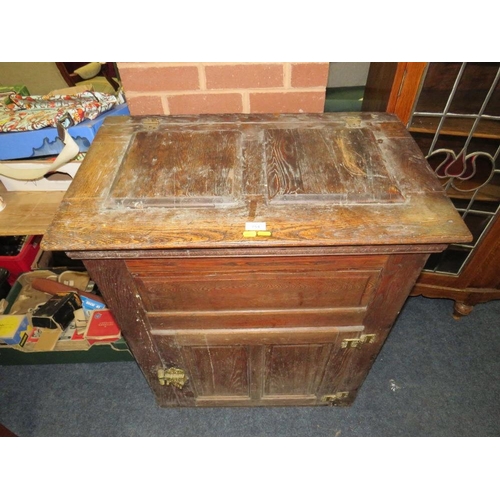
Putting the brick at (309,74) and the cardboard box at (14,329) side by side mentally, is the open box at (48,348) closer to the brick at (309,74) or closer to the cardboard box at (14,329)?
the cardboard box at (14,329)

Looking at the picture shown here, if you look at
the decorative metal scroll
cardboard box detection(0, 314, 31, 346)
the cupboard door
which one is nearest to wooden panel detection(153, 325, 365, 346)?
the cupboard door

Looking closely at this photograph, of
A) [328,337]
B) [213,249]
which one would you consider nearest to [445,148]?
[328,337]

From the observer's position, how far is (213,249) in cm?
Result: 86

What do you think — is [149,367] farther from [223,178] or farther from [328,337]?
[223,178]

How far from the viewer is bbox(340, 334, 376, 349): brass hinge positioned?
1.17m

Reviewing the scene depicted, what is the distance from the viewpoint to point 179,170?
98cm

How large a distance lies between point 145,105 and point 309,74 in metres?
0.61

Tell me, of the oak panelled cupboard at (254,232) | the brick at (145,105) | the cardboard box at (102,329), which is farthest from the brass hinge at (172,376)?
the brick at (145,105)

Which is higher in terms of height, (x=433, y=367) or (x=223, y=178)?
(x=223, y=178)

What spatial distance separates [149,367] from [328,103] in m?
3.12

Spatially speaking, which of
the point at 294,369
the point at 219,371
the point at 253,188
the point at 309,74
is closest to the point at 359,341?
the point at 294,369

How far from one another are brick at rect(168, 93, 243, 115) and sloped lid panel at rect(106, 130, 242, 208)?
198mm

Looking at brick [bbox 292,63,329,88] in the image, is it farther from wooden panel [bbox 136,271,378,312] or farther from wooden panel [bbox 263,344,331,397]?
wooden panel [bbox 263,344,331,397]

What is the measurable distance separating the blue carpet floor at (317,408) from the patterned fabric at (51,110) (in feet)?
4.00
